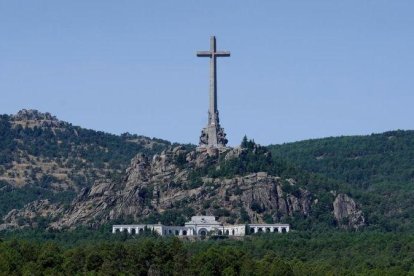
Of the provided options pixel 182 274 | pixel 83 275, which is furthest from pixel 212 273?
pixel 83 275

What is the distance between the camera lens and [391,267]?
197 meters

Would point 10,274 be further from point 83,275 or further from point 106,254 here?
point 106,254

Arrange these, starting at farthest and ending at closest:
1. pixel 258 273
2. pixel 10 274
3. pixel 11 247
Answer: pixel 11 247
pixel 258 273
pixel 10 274

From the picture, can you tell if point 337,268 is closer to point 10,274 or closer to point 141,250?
point 141,250

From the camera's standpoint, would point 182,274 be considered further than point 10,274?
Yes

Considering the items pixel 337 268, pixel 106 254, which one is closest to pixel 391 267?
pixel 337 268

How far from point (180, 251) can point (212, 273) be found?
7575mm

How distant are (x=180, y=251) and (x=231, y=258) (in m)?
5.74

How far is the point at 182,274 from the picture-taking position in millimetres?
184500

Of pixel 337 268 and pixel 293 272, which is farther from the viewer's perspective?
pixel 337 268

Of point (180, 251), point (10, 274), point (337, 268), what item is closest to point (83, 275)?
point (10, 274)

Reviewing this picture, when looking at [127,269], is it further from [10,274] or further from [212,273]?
[10,274]

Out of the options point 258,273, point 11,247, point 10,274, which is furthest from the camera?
point 11,247

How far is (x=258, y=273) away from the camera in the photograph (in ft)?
594
